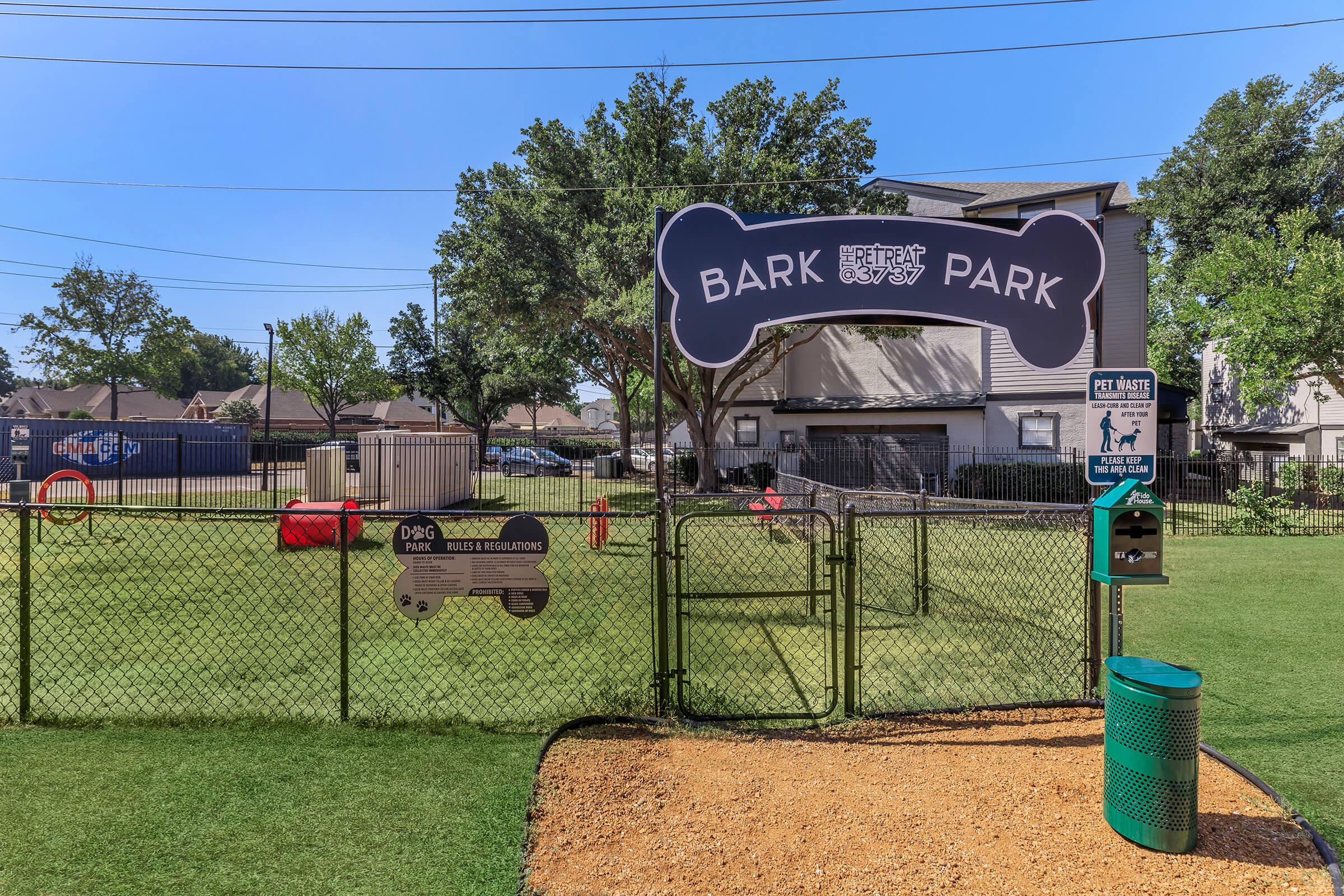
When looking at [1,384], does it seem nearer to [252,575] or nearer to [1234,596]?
[252,575]

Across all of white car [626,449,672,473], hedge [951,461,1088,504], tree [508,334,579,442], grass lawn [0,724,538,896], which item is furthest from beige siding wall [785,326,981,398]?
grass lawn [0,724,538,896]

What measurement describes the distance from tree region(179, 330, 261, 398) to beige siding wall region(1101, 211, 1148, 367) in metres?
96.3

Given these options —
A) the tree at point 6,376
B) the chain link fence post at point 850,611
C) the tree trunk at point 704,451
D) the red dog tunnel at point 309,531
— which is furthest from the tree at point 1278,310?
the tree at point 6,376

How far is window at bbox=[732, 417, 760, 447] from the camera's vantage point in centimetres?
2864

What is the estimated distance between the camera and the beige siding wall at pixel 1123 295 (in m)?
23.9

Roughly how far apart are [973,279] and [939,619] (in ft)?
12.6

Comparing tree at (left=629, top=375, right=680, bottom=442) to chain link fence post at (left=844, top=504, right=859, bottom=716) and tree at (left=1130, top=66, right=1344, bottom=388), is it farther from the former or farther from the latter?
chain link fence post at (left=844, top=504, right=859, bottom=716)

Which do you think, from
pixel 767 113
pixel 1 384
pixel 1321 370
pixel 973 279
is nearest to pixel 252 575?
pixel 973 279

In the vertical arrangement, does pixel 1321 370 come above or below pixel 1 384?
below

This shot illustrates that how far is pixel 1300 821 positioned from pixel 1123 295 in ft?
83.9

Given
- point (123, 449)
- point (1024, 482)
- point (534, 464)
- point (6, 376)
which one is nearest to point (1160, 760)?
point (1024, 482)

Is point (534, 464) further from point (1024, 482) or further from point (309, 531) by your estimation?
point (309, 531)

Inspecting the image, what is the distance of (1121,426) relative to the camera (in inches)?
189

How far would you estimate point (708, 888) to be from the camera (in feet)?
9.72
